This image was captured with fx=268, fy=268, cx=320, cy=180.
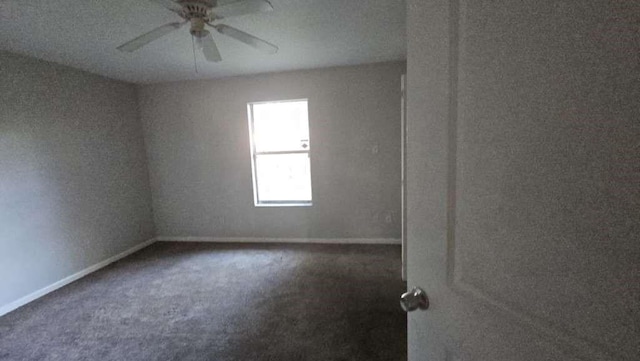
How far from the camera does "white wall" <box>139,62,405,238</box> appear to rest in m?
3.41

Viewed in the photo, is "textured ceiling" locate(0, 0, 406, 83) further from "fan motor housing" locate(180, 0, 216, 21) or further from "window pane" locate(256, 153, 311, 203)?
"window pane" locate(256, 153, 311, 203)

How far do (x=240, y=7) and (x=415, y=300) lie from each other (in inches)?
65.1

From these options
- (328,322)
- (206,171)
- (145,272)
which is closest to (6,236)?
(145,272)

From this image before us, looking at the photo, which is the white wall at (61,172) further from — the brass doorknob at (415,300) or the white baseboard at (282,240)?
Result: the brass doorknob at (415,300)

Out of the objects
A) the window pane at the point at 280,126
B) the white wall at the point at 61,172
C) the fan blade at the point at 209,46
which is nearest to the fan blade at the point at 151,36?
the fan blade at the point at 209,46

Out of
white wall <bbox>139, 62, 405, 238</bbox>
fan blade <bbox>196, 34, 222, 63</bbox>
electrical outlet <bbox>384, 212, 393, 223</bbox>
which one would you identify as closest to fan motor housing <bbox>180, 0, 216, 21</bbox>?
fan blade <bbox>196, 34, 222, 63</bbox>

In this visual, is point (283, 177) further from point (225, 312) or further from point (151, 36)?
point (151, 36)

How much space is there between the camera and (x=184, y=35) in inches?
89.0

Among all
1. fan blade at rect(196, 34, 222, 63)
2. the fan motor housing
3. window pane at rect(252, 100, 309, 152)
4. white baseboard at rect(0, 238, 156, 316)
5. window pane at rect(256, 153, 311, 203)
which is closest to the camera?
the fan motor housing

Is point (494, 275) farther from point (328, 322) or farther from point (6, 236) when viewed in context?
point (6, 236)

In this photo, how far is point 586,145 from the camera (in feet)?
1.16

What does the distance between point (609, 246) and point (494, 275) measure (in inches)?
7.4

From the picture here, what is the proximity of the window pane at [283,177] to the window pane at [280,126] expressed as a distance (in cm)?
14

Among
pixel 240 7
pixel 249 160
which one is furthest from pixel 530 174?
pixel 249 160
